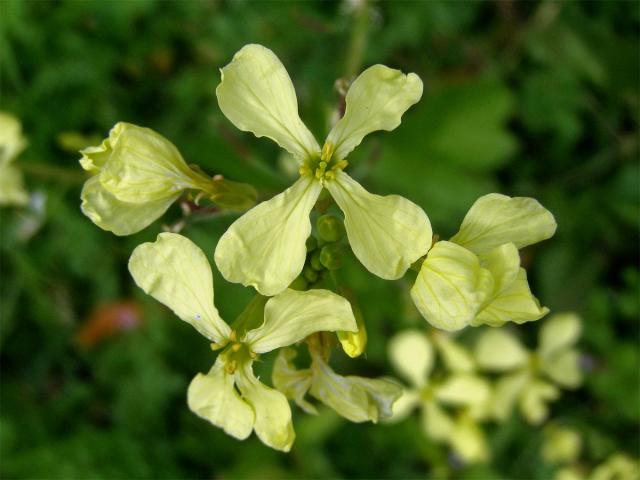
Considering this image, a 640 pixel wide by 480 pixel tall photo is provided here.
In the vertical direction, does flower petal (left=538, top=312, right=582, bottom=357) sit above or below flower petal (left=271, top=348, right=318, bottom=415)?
below

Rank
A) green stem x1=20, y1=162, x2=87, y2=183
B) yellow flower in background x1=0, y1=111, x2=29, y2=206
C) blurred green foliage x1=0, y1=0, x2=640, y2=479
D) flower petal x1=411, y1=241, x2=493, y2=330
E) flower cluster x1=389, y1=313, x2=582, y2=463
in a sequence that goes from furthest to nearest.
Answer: blurred green foliage x1=0, y1=0, x2=640, y2=479, flower cluster x1=389, y1=313, x2=582, y2=463, green stem x1=20, y1=162, x2=87, y2=183, yellow flower in background x1=0, y1=111, x2=29, y2=206, flower petal x1=411, y1=241, x2=493, y2=330

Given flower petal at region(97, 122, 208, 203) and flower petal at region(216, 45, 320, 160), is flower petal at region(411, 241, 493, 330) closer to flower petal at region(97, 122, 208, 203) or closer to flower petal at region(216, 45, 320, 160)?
flower petal at region(216, 45, 320, 160)

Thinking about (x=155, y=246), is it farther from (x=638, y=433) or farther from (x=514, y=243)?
(x=638, y=433)

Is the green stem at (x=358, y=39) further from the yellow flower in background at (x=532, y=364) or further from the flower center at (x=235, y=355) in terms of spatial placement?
the flower center at (x=235, y=355)

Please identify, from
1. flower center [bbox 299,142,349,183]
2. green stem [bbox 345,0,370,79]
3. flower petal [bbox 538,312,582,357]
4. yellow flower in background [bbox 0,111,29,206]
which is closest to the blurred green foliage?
green stem [bbox 345,0,370,79]

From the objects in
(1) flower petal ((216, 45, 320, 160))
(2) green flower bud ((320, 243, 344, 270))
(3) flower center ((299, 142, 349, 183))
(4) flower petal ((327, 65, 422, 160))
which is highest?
(4) flower petal ((327, 65, 422, 160))

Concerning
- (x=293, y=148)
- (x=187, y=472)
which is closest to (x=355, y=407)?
(x=293, y=148)

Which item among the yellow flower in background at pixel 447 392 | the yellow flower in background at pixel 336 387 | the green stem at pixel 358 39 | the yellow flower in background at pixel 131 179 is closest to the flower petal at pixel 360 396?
the yellow flower in background at pixel 336 387
